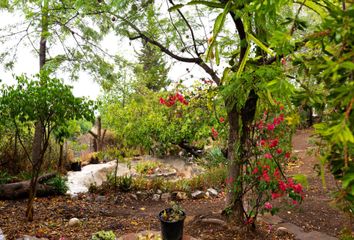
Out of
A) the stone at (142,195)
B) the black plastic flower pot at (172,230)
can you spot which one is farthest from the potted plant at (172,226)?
the stone at (142,195)

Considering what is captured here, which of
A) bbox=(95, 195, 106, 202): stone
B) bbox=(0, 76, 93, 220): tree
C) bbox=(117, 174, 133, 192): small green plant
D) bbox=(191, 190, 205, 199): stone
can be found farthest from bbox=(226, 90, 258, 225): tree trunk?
bbox=(117, 174, 133, 192): small green plant

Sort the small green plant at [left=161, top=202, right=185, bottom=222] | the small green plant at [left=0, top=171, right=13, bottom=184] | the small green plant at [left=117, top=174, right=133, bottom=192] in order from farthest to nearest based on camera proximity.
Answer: the small green plant at [left=117, top=174, right=133, bottom=192], the small green plant at [left=0, top=171, right=13, bottom=184], the small green plant at [left=161, top=202, right=185, bottom=222]

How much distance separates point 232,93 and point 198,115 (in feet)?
17.5

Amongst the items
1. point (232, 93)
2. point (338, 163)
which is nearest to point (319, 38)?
point (338, 163)

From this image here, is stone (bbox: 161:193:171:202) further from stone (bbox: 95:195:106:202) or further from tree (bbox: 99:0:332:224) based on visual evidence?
tree (bbox: 99:0:332:224)

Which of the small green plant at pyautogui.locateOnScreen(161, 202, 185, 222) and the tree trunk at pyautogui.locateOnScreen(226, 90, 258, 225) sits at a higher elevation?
the tree trunk at pyautogui.locateOnScreen(226, 90, 258, 225)

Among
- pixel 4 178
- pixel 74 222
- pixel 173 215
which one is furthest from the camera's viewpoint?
pixel 4 178

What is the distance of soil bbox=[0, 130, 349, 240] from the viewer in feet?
11.6

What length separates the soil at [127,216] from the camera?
353cm

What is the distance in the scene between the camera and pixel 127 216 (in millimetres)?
4559

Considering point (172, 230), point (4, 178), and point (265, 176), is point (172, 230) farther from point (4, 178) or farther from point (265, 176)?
point (4, 178)

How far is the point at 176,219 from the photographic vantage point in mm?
3344

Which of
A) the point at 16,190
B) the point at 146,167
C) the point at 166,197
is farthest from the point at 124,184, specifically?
the point at 146,167

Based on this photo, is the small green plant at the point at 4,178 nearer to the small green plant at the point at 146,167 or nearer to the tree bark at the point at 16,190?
the tree bark at the point at 16,190
